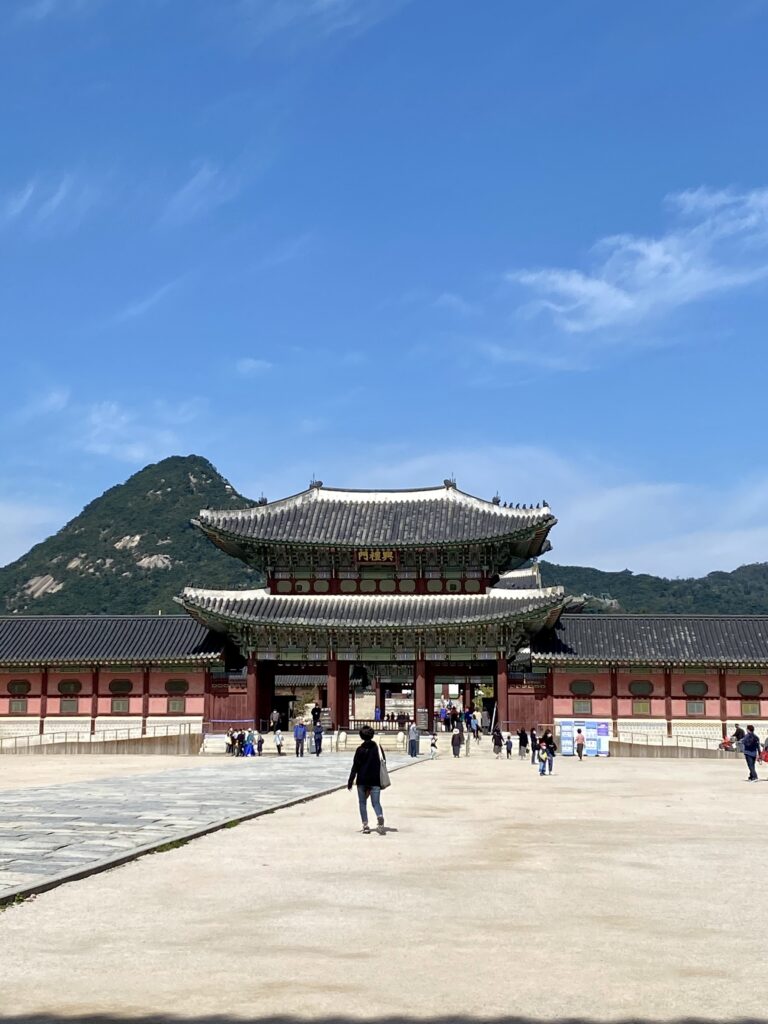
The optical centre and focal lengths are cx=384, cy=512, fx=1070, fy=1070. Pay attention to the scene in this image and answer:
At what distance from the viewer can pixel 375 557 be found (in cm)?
5425

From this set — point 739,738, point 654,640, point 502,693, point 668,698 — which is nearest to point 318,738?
point 502,693

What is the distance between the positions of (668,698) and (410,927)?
43.9 meters

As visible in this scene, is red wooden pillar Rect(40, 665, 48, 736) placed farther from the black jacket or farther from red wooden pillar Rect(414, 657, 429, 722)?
the black jacket

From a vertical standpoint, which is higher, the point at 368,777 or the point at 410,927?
the point at 368,777

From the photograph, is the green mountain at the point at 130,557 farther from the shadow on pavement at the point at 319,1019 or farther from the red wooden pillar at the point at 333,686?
the shadow on pavement at the point at 319,1019

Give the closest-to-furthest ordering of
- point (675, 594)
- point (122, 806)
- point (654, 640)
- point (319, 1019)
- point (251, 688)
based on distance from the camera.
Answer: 1. point (319, 1019)
2. point (122, 806)
3. point (251, 688)
4. point (654, 640)
5. point (675, 594)

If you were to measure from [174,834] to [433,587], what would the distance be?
39421 millimetres

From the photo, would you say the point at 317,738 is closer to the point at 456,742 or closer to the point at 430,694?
the point at 456,742

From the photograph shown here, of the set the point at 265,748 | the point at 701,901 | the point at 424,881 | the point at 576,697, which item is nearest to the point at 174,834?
the point at 424,881

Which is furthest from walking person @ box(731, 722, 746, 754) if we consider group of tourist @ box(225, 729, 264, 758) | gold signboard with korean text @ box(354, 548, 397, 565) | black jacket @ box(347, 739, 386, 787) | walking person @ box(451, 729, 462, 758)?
black jacket @ box(347, 739, 386, 787)

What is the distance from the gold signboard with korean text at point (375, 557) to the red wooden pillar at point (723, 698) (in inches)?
655

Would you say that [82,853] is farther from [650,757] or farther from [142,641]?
[142,641]

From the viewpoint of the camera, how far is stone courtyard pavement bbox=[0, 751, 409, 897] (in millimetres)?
12867

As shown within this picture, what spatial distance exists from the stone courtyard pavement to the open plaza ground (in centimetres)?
69
